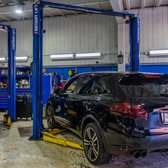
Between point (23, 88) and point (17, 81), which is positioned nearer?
point (23, 88)

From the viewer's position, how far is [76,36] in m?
13.9

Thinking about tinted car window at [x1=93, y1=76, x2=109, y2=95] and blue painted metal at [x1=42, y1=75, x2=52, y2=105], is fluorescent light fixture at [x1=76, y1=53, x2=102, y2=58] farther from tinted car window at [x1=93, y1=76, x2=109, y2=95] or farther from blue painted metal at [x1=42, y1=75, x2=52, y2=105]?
tinted car window at [x1=93, y1=76, x2=109, y2=95]

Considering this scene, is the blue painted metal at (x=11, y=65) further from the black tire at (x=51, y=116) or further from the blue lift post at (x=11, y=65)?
the black tire at (x=51, y=116)

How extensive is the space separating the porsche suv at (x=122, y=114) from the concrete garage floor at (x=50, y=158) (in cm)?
29

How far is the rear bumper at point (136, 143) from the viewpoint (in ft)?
9.60

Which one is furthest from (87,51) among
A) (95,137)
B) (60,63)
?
(95,137)

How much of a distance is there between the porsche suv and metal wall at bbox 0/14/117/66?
369 inches

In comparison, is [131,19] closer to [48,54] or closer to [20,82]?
[20,82]

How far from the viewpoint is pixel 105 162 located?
356 centimetres

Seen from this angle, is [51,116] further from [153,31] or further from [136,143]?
[153,31]

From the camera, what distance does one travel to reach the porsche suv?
2.94 meters

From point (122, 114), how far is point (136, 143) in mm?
391

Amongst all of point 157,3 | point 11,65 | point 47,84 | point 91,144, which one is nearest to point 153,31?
point 157,3

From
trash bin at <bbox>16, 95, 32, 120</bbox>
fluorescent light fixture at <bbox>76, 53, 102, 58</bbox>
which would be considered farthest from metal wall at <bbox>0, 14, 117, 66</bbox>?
trash bin at <bbox>16, 95, 32, 120</bbox>
